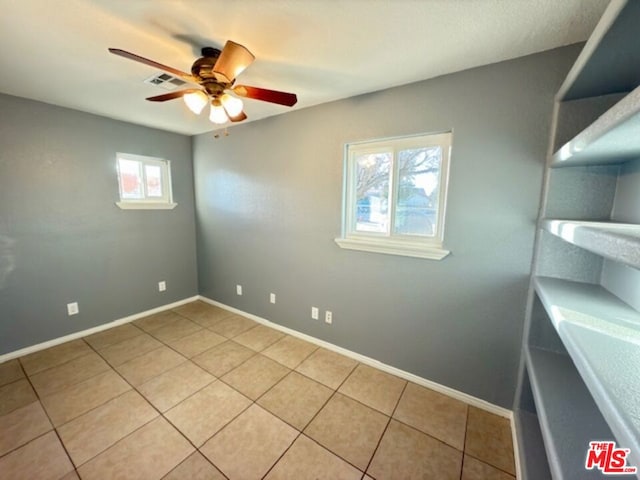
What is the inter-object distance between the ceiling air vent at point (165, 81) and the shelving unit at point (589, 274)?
7.32ft

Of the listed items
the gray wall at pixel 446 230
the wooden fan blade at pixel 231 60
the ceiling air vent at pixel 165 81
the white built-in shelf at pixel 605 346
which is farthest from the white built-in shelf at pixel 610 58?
the ceiling air vent at pixel 165 81

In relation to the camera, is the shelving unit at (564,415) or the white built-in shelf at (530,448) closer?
the shelving unit at (564,415)

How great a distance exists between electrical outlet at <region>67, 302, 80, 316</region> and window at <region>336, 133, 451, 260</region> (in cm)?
276

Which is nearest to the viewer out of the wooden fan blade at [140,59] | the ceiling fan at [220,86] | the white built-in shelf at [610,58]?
the white built-in shelf at [610,58]

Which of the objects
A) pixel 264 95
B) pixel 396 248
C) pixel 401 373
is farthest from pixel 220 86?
pixel 401 373

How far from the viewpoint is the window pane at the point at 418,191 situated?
1.90 metres

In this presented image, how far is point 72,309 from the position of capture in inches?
102

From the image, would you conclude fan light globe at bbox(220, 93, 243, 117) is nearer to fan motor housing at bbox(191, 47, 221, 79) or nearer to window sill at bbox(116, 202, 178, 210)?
fan motor housing at bbox(191, 47, 221, 79)

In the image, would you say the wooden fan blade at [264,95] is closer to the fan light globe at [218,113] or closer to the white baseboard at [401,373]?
the fan light globe at [218,113]

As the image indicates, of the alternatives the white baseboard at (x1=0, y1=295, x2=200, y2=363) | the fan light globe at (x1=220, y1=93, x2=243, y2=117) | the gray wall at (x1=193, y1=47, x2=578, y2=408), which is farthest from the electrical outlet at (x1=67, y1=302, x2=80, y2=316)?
the fan light globe at (x1=220, y1=93, x2=243, y2=117)

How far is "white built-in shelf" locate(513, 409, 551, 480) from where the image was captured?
1237 mm

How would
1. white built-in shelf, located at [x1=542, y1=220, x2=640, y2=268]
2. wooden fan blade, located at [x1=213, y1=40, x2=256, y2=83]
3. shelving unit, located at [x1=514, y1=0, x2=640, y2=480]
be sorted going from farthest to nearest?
1. wooden fan blade, located at [x1=213, y1=40, x2=256, y2=83]
2. shelving unit, located at [x1=514, y1=0, x2=640, y2=480]
3. white built-in shelf, located at [x1=542, y1=220, x2=640, y2=268]

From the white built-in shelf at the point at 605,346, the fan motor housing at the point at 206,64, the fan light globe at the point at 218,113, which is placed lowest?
the white built-in shelf at the point at 605,346

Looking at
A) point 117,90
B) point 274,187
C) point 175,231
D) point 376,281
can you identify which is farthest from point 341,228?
point 175,231
